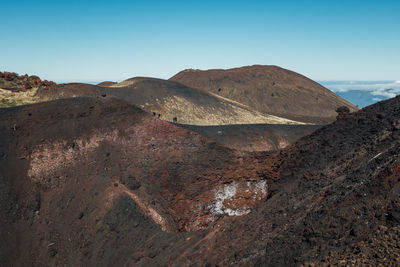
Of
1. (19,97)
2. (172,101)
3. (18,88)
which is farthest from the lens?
(172,101)

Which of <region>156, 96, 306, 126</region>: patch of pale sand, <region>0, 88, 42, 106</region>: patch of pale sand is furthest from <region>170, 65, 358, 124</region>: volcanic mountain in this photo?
<region>0, 88, 42, 106</region>: patch of pale sand

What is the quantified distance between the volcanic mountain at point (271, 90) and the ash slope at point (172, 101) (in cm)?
2399

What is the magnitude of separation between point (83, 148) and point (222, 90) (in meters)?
68.0

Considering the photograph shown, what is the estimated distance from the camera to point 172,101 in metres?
43.2

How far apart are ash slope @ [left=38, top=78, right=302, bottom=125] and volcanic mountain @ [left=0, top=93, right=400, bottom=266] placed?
21918mm

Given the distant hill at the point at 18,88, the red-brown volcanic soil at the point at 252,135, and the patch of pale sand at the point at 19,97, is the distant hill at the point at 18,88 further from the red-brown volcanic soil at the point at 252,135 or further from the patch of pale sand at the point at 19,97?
the red-brown volcanic soil at the point at 252,135

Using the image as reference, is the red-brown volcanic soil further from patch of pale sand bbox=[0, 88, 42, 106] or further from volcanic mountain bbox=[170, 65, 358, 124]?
volcanic mountain bbox=[170, 65, 358, 124]

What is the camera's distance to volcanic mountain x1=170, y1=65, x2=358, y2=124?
2844 inches

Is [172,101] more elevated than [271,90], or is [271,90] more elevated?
[271,90]

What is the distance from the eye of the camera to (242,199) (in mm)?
13617

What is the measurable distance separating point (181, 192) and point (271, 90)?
67910mm

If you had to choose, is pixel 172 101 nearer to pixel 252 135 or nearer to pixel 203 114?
pixel 203 114

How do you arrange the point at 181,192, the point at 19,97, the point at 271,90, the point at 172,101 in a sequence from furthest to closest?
the point at 271,90
the point at 172,101
the point at 19,97
the point at 181,192

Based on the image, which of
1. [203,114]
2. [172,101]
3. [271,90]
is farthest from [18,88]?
[271,90]
